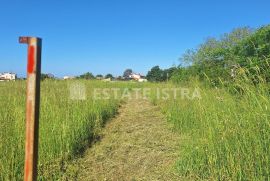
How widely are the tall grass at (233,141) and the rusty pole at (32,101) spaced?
1951 millimetres

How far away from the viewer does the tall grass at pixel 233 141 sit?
2.96 m

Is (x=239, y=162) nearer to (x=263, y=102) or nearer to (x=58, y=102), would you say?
(x=263, y=102)

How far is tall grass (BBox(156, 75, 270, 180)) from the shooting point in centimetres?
296

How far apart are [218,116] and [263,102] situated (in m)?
0.66

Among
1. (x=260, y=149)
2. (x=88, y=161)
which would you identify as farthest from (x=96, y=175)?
(x=260, y=149)

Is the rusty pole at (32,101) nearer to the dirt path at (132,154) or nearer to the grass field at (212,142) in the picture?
the grass field at (212,142)

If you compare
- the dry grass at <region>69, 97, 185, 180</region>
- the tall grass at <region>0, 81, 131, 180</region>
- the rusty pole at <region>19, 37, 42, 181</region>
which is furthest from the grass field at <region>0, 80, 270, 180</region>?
the rusty pole at <region>19, 37, 42, 181</region>

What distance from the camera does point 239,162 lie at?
3.06 metres

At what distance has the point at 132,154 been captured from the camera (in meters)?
4.75

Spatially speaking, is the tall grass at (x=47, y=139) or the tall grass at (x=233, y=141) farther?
the tall grass at (x=47, y=139)

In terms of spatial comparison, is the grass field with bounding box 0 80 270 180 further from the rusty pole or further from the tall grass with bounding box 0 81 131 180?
the rusty pole

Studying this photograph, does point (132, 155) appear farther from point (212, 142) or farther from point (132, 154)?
point (212, 142)

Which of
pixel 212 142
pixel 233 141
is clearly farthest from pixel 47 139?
pixel 233 141

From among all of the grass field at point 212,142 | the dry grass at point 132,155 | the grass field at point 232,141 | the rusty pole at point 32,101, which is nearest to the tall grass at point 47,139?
the grass field at point 212,142
